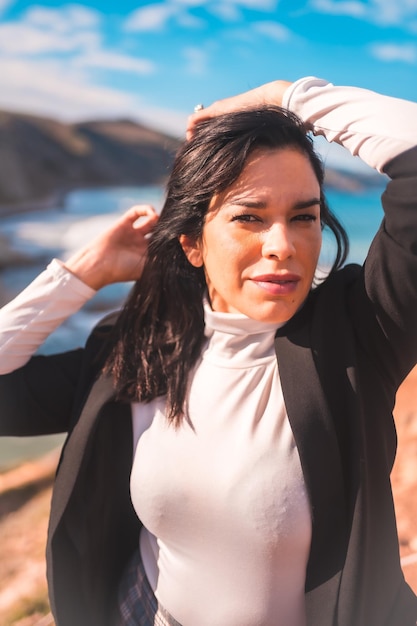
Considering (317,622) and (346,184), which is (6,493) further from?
(346,184)

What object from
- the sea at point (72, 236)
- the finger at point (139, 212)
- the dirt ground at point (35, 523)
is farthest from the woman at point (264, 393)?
the sea at point (72, 236)

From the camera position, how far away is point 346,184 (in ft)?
32.9

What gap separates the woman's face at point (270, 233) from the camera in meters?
1.13

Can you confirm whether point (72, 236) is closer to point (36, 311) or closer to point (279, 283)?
point (36, 311)

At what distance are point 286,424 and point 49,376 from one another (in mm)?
602

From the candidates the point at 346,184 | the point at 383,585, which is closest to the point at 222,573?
the point at 383,585

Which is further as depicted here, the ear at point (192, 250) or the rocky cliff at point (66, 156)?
the rocky cliff at point (66, 156)

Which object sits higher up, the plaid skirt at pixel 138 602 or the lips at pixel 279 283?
the lips at pixel 279 283

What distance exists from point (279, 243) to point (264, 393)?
0.29 metres

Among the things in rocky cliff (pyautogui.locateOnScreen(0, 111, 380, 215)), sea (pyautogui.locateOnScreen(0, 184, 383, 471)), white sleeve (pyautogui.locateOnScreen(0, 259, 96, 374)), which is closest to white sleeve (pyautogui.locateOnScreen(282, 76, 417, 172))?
white sleeve (pyautogui.locateOnScreen(0, 259, 96, 374))

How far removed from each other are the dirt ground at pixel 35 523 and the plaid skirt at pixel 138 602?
0.84 m

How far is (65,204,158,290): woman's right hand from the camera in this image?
1.51 metres

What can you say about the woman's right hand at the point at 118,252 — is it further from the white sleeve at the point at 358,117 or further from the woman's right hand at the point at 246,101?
the white sleeve at the point at 358,117

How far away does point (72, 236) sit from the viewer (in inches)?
373
